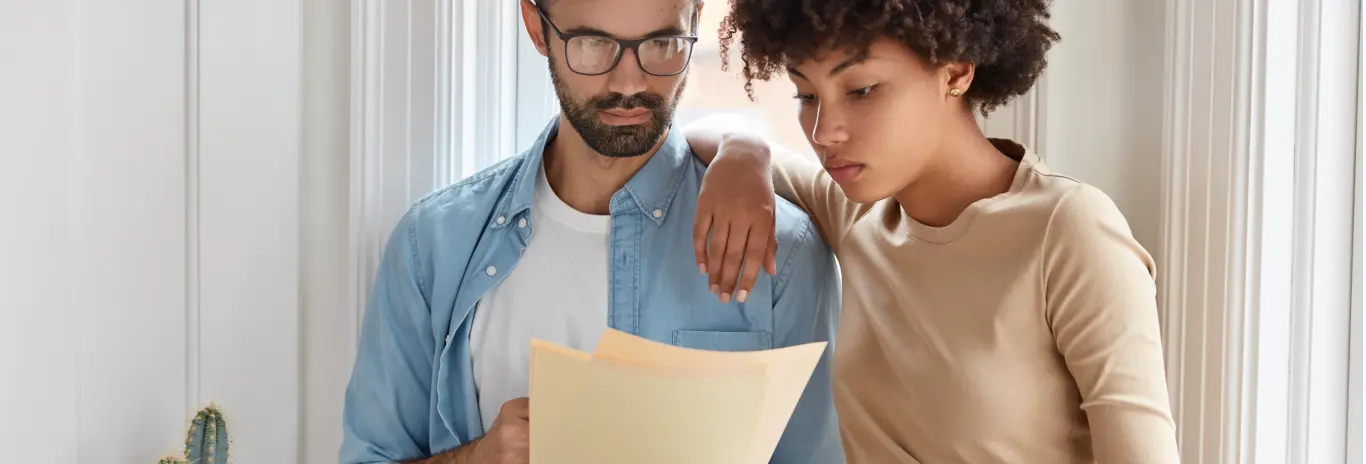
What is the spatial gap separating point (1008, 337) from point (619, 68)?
591 mm

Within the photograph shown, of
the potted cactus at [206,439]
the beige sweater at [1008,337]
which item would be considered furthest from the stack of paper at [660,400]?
the potted cactus at [206,439]

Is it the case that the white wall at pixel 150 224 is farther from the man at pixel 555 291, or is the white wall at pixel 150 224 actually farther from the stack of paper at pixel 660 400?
the stack of paper at pixel 660 400

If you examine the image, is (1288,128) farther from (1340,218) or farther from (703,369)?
(703,369)

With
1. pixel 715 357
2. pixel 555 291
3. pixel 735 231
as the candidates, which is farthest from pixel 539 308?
pixel 715 357

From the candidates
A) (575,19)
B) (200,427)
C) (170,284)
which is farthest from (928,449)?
(170,284)

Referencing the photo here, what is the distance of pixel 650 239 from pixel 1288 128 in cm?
79

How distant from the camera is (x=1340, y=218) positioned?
4.12ft

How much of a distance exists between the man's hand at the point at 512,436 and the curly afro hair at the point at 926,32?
0.51 meters

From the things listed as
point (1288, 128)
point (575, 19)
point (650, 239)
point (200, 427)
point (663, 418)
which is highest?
point (575, 19)

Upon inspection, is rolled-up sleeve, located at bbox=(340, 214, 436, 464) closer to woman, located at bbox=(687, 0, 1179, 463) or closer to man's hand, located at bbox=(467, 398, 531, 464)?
man's hand, located at bbox=(467, 398, 531, 464)

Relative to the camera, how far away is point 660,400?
0.95 metres

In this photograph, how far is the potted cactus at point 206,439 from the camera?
52.7 inches

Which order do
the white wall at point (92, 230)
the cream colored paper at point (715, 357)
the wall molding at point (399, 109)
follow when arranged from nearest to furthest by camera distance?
the cream colored paper at point (715, 357)
the white wall at point (92, 230)
the wall molding at point (399, 109)

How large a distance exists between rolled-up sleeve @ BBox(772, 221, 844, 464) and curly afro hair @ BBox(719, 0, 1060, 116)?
345mm
